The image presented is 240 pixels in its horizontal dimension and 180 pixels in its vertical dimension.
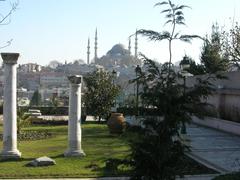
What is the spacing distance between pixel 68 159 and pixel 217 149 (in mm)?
6210

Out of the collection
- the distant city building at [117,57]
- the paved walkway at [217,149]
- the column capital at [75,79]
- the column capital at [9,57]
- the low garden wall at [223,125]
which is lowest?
the paved walkway at [217,149]

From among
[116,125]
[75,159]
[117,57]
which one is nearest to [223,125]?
[116,125]

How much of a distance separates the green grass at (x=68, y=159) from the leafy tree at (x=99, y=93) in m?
5.20

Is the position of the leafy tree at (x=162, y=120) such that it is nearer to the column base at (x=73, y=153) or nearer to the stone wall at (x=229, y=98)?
the column base at (x=73, y=153)

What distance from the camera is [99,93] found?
30.3 meters

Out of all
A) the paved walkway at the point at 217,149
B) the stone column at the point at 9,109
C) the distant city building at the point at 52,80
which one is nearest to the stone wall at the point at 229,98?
the paved walkway at the point at 217,149

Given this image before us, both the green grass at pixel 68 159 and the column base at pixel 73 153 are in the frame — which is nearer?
the green grass at pixel 68 159

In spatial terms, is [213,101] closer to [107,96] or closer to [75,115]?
[107,96]

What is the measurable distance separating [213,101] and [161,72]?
75.0ft

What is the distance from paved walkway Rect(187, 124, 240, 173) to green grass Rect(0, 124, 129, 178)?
8.71ft

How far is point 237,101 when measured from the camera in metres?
25.9

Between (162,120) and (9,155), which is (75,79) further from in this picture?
(162,120)

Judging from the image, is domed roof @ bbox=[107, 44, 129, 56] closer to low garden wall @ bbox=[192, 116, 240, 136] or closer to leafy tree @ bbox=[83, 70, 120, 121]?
leafy tree @ bbox=[83, 70, 120, 121]

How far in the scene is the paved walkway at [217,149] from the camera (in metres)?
14.6
